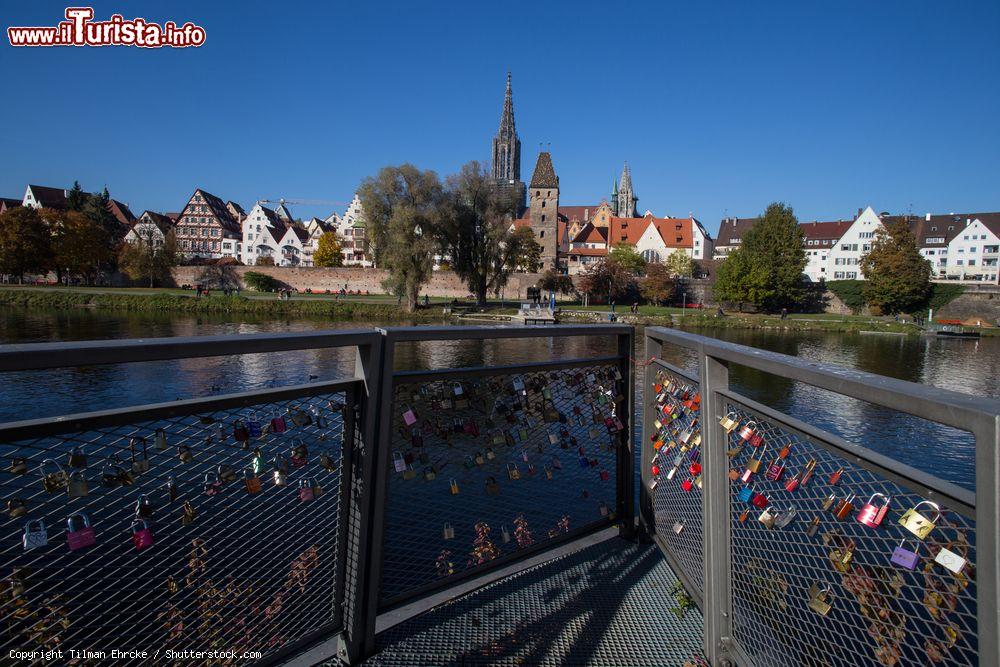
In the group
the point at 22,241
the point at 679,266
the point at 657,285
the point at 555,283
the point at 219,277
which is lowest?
the point at 657,285

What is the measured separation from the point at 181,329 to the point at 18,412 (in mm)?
23144

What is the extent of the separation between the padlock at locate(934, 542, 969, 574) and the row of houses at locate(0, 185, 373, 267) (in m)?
83.6

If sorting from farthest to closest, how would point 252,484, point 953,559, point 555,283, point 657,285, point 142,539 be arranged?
1. point 555,283
2. point 657,285
3. point 252,484
4. point 142,539
5. point 953,559

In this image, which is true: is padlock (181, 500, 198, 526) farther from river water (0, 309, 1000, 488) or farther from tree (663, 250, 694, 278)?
tree (663, 250, 694, 278)

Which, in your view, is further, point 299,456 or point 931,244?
point 931,244

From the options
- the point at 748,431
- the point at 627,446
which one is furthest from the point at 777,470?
the point at 627,446

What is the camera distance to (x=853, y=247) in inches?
2965

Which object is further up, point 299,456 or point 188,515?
point 299,456

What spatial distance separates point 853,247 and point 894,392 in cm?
8697

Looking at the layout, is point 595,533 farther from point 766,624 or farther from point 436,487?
point 436,487

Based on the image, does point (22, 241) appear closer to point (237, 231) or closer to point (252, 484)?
point (237, 231)

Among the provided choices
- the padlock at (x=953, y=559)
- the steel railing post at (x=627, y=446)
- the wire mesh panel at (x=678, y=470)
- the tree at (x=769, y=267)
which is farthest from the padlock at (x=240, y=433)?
the tree at (x=769, y=267)

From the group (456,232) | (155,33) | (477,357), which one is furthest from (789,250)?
(155,33)

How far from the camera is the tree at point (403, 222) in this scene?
42.0m
